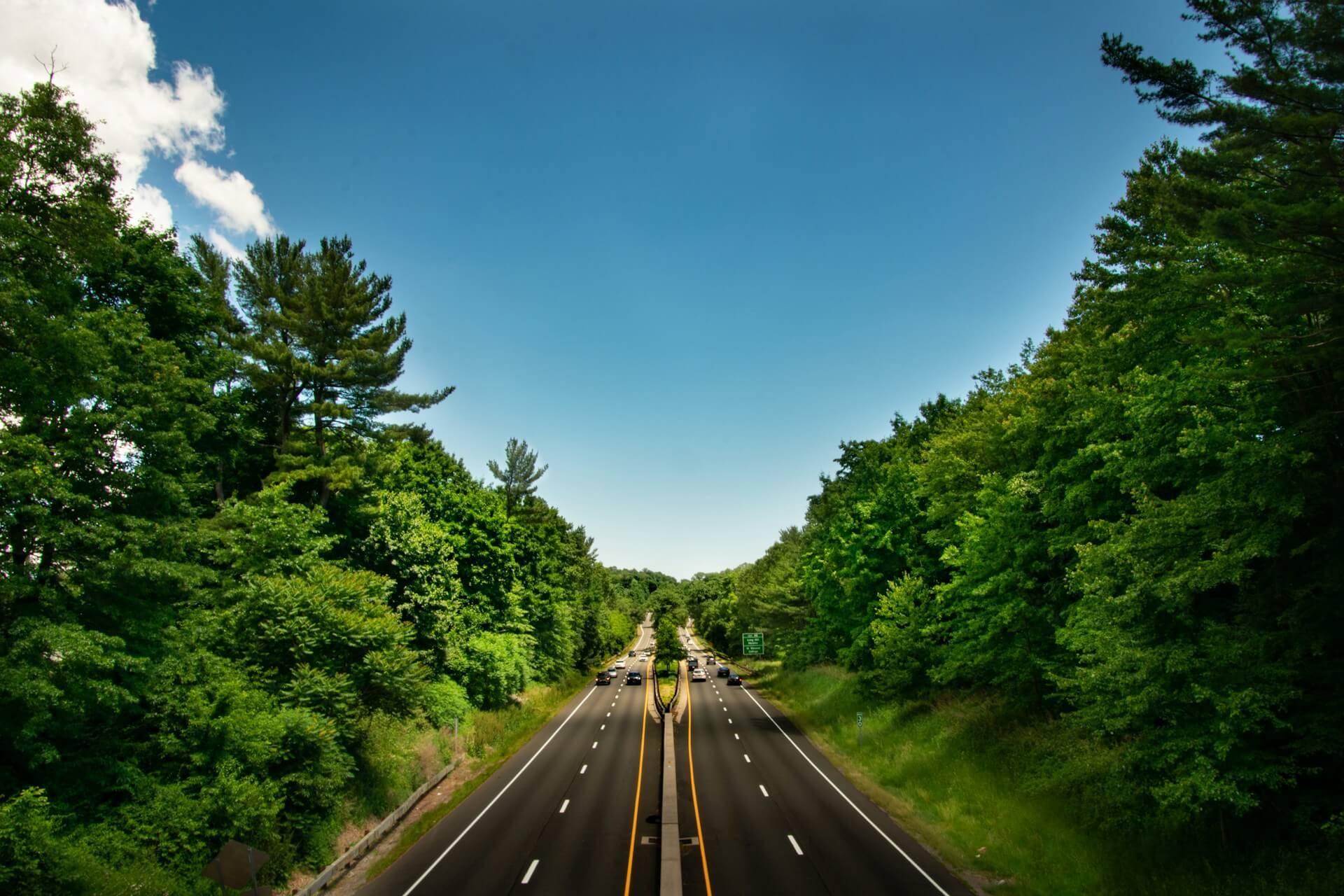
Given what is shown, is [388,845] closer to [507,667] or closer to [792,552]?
[507,667]

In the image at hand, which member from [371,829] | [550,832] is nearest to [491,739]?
[371,829]

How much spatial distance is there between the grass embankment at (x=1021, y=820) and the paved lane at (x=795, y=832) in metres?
1.09

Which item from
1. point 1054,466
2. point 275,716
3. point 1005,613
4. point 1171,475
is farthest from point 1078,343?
point 275,716

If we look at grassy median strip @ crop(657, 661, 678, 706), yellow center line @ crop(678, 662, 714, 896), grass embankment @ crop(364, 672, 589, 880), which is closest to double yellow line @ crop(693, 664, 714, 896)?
yellow center line @ crop(678, 662, 714, 896)

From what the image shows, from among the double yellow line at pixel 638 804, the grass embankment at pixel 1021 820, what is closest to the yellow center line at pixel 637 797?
the double yellow line at pixel 638 804

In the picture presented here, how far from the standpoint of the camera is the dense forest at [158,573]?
523 inches

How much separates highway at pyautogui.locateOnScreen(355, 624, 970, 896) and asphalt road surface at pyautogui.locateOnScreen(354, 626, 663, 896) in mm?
63

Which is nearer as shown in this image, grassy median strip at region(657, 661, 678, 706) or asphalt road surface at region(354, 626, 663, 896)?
asphalt road surface at region(354, 626, 663, 896)

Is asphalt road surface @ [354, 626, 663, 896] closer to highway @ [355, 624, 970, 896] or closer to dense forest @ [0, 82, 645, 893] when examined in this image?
highway @ [355, 624, 970, 896]

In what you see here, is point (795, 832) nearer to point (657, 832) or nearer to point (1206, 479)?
point (657, 832)

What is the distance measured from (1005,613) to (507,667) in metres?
28.5

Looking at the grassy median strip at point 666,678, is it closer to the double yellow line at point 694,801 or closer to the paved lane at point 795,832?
the double yellow line at point 694,801

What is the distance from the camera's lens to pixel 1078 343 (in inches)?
845

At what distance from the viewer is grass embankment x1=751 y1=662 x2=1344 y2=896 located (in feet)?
42.4
